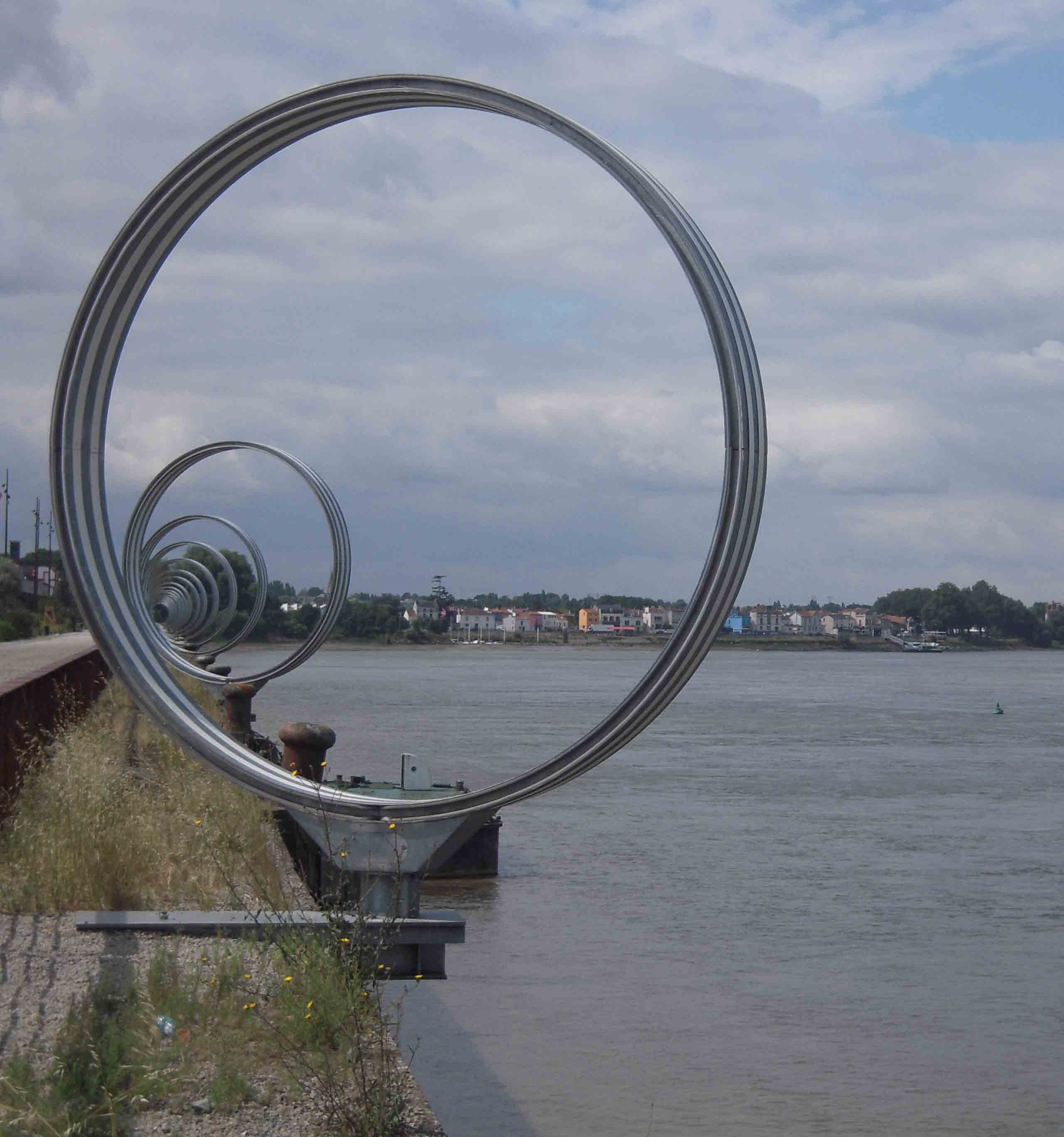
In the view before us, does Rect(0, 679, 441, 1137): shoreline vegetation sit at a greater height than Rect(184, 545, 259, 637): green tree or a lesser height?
lesser

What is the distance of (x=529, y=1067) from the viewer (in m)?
9.57

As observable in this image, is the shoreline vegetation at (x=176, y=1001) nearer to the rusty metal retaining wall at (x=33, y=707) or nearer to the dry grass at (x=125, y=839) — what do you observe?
the dry grass at (x=125, y=839)

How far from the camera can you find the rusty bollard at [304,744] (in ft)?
40.6

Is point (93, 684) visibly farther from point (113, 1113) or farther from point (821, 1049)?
point (113, 1113)

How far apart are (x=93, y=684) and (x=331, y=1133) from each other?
15.0 m

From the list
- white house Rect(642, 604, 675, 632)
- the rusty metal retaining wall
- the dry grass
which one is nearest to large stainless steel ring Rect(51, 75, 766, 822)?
the dry grass

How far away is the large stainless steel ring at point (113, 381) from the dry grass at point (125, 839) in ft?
2.40

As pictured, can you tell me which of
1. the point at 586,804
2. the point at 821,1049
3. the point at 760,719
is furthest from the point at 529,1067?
the point at 760,719

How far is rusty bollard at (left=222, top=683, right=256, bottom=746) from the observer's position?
17.6 m

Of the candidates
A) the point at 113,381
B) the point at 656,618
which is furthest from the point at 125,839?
the point at 656,618

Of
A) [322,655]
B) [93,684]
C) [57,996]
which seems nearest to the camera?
[57,996]

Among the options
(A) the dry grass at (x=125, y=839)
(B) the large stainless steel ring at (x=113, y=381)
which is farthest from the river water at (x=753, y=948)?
(B) the large stainless steel ring at (x=113, y=381)

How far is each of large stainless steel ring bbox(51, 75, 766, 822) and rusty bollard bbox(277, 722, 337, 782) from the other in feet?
13.0

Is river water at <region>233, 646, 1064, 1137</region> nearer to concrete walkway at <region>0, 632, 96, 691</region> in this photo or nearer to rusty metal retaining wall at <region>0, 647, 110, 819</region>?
rusty metal retaining wall at <region>0, 647, 110, 819</region>
